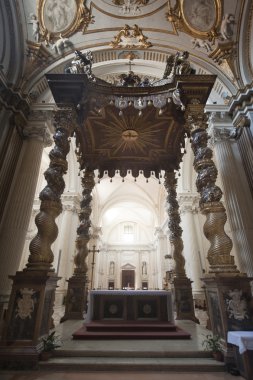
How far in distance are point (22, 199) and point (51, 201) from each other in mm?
2696

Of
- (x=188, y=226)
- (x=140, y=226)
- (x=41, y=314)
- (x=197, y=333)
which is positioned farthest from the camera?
(x=140, y=226)

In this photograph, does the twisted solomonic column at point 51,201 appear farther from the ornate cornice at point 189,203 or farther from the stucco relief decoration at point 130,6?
the ornate cornice at point 189,203

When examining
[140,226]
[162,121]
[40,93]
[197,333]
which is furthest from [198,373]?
[140,226]

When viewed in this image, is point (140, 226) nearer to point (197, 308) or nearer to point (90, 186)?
point (197, 308)

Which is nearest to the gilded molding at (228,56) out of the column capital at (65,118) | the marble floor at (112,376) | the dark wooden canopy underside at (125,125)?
the dark wooden canopy underside at (125,125)

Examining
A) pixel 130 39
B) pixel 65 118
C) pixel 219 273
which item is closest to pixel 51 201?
pixel 65 118

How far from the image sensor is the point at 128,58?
307 inches

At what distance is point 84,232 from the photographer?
245 inches

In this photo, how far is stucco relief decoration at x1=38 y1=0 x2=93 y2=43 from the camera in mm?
6773

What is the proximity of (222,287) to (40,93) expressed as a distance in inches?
280

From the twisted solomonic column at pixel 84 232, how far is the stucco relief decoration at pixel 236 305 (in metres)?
3.97

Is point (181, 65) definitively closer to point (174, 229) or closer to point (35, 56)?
point (174, 229)

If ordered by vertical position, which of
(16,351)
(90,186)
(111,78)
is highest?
(111,78)

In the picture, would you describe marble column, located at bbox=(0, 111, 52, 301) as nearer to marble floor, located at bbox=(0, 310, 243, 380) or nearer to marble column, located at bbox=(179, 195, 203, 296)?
marble floor, located at bbox=(0, 310, 243, 380)
